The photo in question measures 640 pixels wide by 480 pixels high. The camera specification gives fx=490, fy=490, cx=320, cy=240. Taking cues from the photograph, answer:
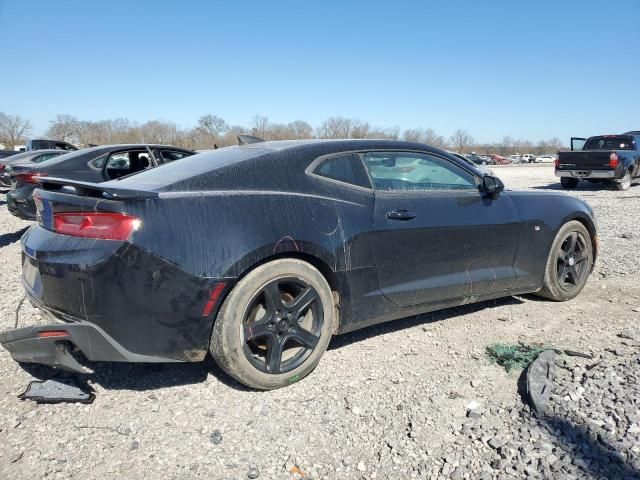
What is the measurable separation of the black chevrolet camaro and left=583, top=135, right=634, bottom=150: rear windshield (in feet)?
49.4

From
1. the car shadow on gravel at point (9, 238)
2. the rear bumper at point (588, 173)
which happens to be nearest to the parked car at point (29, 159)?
the car shadow on gravel at point (9, 238)

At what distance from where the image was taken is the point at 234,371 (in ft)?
8.96

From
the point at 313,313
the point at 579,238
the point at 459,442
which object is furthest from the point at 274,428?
the point at 579,238

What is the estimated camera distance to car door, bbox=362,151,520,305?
10.7ft

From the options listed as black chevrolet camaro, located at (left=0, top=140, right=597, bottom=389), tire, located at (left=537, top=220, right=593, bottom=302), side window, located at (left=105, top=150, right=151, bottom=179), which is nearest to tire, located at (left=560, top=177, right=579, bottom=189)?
tire, located at (left=537, top=220, right=593, bottom=302)

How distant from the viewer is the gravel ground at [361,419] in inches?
86.9

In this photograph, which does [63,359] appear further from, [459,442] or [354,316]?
[459,442]

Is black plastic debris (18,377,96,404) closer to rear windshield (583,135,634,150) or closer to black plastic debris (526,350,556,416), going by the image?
black plastic debris (526,350,556,416)

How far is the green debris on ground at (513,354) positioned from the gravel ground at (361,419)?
69 mm

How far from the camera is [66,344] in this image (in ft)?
8.41

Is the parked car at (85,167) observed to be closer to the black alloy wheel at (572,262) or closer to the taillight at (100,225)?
the taillight at (100,225)

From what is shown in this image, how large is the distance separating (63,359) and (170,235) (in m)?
0.88

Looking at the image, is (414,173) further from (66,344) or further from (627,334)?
(66,344)

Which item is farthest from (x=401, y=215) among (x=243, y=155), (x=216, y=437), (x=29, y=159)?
(x=29, y=159)
